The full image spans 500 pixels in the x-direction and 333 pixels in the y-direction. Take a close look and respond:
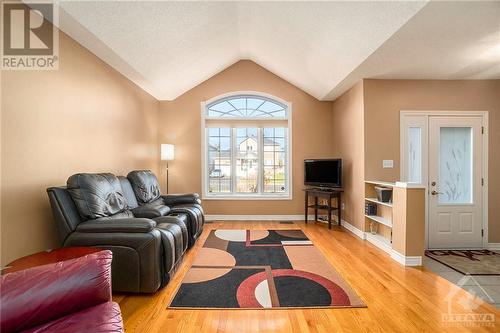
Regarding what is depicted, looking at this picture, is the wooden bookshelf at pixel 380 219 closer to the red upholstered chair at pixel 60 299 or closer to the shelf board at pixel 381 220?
the shelf board at pixel 381 220

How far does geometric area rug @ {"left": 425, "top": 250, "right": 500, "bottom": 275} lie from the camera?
308cm

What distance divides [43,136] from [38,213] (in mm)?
733

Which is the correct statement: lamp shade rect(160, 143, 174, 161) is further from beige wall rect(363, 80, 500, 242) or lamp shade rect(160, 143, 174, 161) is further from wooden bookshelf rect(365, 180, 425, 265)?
wooden bookshelf rect(365, 180, 425, 265)

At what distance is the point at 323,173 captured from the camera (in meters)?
5.04

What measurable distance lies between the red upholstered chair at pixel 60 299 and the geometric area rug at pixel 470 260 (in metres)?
3.71

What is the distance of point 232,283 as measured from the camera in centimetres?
262

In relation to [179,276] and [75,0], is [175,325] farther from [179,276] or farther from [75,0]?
[75,0]

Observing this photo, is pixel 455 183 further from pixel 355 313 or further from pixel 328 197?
pixel 355 313

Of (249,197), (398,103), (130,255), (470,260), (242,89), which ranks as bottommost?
(470,260)

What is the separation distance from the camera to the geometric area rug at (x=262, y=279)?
2.27 meters

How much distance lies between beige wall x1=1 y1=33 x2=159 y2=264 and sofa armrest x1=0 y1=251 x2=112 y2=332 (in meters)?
1.40

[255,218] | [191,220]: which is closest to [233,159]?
[255,218]

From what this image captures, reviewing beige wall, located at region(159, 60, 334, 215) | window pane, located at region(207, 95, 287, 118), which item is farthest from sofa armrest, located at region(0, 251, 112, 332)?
window pane, located at region(207, 95, 287, 118)

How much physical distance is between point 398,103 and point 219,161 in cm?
364
